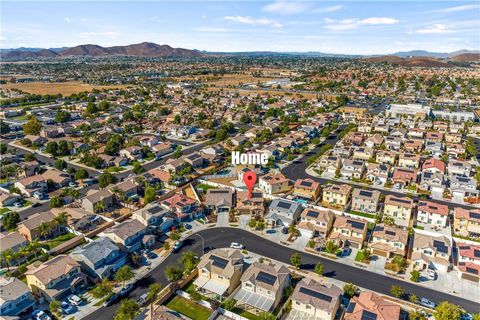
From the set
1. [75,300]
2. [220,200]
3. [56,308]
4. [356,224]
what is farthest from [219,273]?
[356,224]

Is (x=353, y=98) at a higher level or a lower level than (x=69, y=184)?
higher

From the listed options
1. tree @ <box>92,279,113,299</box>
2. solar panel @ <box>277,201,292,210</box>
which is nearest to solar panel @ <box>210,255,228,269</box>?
tree @ <box>92,279,113,299</box>

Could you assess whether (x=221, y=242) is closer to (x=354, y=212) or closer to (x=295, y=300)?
(x=295, y=300)

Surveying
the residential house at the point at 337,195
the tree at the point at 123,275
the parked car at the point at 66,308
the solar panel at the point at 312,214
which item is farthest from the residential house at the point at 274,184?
the parked car at the point at 66,308

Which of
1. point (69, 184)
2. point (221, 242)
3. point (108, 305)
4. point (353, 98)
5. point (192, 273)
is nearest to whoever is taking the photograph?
point (108, 305)

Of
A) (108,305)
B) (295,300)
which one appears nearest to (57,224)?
(108,305)

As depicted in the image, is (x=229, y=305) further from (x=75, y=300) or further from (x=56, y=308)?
(x=56, y=308)

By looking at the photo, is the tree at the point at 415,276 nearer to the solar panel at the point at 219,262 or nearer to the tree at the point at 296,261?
the tree at the point at 296,261
